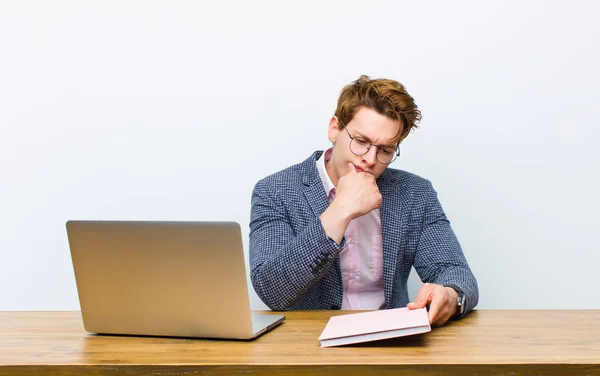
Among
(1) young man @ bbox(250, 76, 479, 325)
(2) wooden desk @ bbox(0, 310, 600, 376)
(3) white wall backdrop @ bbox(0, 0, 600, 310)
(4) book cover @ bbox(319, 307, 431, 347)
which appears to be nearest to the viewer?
(2) wooden desk @ bbox(0, 310, 600, 376)

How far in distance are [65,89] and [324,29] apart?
960 mm

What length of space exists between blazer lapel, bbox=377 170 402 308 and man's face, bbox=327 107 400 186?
0.14 m

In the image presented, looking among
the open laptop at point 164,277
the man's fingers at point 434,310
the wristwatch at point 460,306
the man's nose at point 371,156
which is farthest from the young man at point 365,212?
the open laptop at point 164,277

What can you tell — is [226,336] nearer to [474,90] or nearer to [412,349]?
[412,349]

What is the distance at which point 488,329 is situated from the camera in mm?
1560

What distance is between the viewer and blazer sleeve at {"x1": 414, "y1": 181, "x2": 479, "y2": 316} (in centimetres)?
207

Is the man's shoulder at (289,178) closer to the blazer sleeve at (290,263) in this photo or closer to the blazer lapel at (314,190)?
the blazer lapel at (314,190)

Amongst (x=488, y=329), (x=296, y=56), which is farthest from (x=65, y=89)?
(x=488, y=329)

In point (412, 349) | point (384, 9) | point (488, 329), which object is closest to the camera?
point (412, 349)

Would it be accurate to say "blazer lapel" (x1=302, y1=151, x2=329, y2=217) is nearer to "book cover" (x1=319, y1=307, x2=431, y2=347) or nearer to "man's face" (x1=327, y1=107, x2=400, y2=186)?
"man's face" (x1=327, y1=107, x2=400, y2=186)

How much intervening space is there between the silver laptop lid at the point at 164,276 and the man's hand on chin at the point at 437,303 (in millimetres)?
400

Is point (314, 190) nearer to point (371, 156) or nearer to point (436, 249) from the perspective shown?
point (371, 156)

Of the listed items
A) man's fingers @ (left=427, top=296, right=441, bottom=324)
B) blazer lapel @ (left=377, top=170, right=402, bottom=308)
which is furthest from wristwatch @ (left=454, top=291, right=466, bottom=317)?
blazer lapel @ (left=377, top=170, right=402, bottom=308)

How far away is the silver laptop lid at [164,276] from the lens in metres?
1.40
